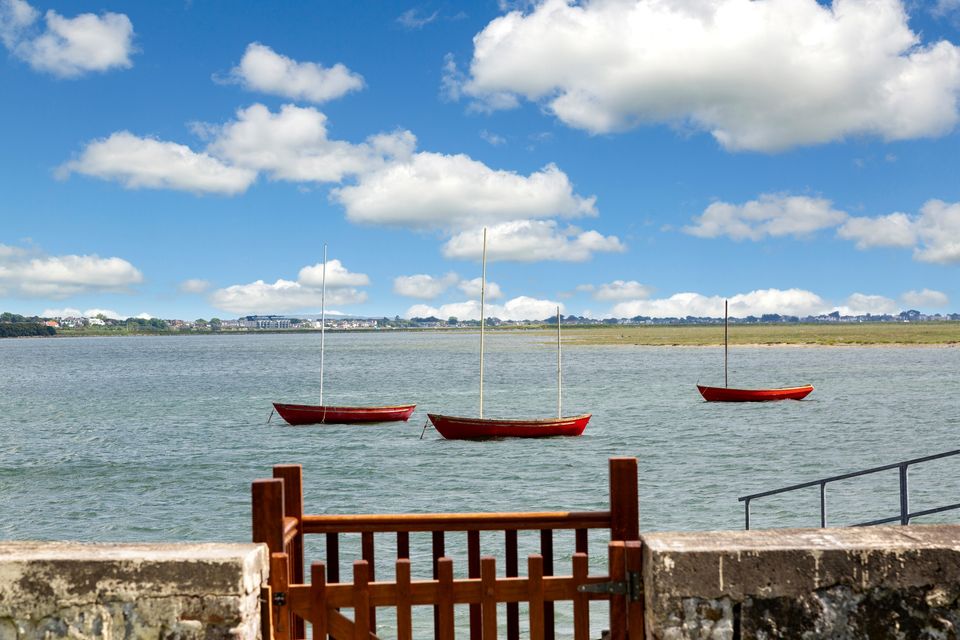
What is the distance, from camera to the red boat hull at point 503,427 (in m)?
41.9

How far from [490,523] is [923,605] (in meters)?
2.36

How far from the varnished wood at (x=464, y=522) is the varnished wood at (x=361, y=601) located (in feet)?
1.31

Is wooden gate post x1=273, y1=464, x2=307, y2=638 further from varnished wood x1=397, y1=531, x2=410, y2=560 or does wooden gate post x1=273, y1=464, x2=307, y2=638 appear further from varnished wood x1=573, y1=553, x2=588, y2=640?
varnished wood x1=573, y1=553, x2=588, y2=640

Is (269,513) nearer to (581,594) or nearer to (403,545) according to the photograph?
(403,545)

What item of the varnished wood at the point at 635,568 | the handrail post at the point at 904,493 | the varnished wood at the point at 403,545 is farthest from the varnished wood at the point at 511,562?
the handrail post at the point at 904,493

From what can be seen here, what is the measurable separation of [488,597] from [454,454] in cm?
3636

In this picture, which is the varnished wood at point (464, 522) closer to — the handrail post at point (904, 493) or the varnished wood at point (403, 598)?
the varnished wood at point (403, 598)

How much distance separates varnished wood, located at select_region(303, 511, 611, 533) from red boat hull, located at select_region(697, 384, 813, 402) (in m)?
58.9

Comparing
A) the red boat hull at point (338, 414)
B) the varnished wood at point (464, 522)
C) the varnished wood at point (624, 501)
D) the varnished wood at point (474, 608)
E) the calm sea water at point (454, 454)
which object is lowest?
the calm sea water at point (454, 454)

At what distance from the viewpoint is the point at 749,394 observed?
208 ft

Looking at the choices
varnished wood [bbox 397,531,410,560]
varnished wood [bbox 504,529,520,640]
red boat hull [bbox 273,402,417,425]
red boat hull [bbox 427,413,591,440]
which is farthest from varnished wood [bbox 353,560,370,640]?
red boat hull [bbox 273,402,417,425]

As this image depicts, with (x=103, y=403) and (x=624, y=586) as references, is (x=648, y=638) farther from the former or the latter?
(x=103, y=403)

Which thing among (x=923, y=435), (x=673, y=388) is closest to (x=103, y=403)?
(x=673, y=388)

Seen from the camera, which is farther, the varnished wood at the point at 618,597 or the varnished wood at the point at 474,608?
the varnished wood at the point at 474,608
